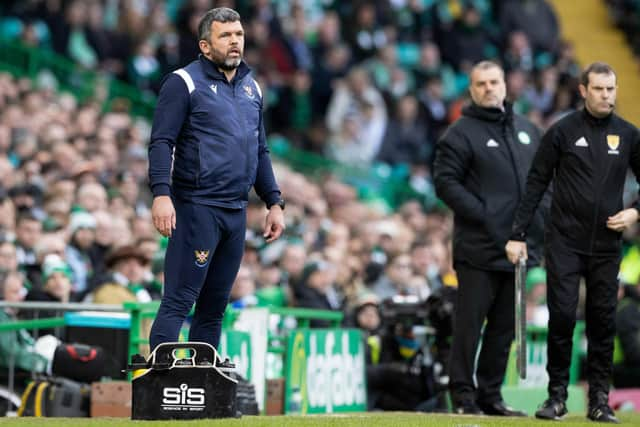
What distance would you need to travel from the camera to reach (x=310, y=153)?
2320 cm

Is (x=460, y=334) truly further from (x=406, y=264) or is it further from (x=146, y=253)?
(x=406, y=264)

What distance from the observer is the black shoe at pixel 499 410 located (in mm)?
11016

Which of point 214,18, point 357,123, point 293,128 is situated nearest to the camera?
point 214,18

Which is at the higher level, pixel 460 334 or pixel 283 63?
pixel 283 63

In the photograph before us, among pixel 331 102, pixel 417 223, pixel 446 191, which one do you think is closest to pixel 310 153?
pixel 331 102

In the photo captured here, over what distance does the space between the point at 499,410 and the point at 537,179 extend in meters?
1.78

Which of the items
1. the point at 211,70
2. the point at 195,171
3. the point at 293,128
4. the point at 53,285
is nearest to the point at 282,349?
the point at 53,285

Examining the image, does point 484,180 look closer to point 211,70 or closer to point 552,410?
point 552,410

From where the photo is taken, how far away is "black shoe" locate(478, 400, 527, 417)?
434 inches

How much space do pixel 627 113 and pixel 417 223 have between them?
7.64 m

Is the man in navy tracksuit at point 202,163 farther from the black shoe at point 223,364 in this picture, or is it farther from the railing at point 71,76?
the railing at point 71,76

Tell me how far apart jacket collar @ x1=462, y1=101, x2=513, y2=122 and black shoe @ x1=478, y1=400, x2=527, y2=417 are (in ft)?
6.82

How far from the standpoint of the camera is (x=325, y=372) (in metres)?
13.2

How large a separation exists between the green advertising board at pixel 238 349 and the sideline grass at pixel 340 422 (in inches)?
64.7
